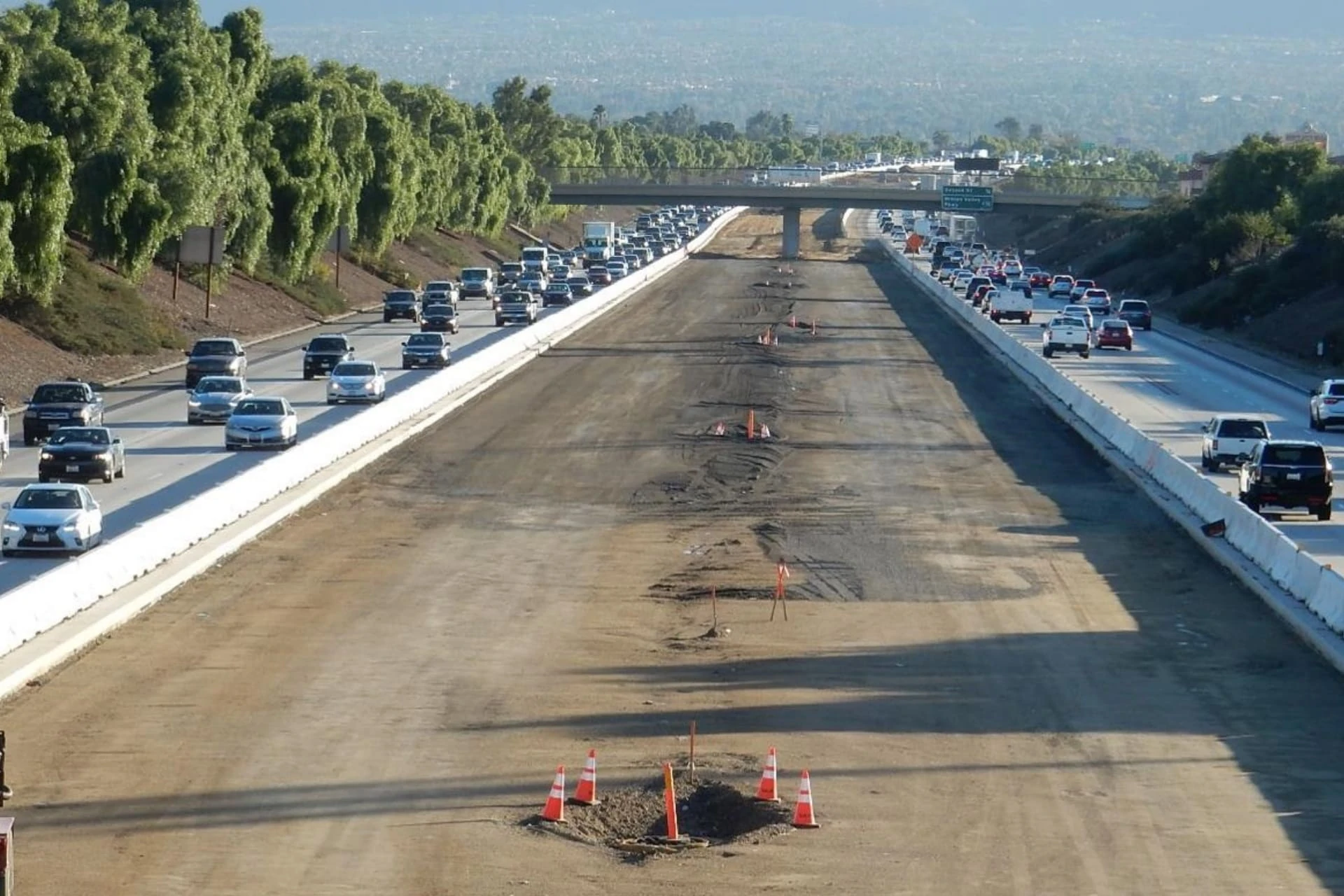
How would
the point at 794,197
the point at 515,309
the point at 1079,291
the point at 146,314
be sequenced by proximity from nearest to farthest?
the point at 146,314, the point at 515,309, the point at 1079,291, the point at 794,197

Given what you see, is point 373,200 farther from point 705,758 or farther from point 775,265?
point 705,758

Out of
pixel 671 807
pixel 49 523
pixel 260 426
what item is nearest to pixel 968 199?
pixel 260 426

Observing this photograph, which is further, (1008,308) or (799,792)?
(1008,308)

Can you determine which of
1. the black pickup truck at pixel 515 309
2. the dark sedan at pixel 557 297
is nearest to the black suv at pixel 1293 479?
the black pickup truck at pixel 515 309

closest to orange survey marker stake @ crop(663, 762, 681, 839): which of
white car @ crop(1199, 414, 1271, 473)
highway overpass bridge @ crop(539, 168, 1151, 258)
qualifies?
white car @ crop(1199, 414, 1271, 473)

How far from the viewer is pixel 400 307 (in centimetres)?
9988

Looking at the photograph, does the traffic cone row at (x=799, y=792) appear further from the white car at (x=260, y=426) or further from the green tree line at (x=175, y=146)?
the green tree line at (x=175, y=146)

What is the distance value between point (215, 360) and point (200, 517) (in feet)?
90.4

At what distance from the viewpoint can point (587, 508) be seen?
43.8 meters

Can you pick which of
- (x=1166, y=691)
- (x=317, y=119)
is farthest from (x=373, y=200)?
(x=1166, y=691)

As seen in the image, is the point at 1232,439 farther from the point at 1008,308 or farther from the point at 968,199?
the point at 968,199

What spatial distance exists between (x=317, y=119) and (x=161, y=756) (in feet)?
255

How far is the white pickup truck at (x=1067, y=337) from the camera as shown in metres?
84.2

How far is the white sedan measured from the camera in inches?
2381
